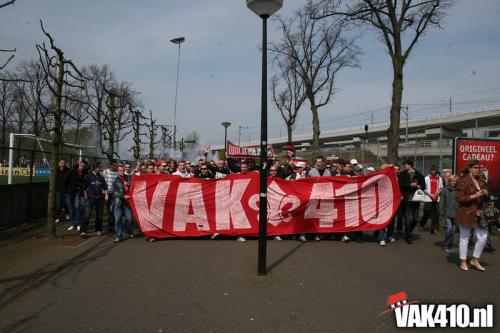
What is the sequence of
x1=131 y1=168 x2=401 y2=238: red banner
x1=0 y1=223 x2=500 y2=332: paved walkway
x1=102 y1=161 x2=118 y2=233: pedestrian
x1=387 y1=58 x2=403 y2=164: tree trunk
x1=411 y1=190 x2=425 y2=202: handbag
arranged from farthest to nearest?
x1=387 y1=58 x2=403 y2=164: tree trunk → x1=102 y1=161 x2=118 y2=233: pedestrian → x1=411 y1=190 x2=425 y2=202: handbag → x1=131 y1=168 x2=401 y2=238: red banner → x1=0 y1=223 x2=500 y2=332: paved walkway

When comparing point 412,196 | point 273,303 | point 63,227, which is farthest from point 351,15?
point 273,303

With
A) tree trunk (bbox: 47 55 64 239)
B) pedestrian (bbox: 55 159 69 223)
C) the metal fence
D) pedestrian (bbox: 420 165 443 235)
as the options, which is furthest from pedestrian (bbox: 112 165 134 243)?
pedestrian (bbox: 420 165 443 235)

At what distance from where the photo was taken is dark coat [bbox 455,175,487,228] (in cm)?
709

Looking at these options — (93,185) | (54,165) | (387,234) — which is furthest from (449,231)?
(54,165)

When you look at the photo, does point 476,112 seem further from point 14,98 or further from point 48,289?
point 48,289

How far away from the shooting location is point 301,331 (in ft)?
14.8

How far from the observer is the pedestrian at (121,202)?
31.6 ft

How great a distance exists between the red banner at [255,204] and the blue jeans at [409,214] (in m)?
0.27

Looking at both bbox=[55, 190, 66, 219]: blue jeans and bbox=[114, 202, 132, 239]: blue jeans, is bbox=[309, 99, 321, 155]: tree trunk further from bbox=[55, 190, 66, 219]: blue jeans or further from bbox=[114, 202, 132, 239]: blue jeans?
bbox=[114, 202, 132, 239]: blue jeans

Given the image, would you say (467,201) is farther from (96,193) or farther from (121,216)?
(96,193)

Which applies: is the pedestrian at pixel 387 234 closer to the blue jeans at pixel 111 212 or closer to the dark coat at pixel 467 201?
the dark coat at pixel 467 201

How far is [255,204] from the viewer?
9.91 meters

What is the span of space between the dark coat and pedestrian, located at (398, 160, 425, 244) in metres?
Answer: 2.65

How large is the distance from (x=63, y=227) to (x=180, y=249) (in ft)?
15.5
